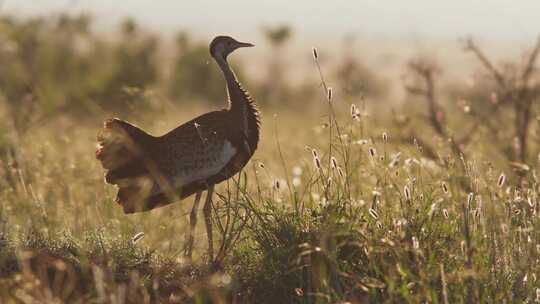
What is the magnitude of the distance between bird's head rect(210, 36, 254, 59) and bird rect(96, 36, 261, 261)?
68 centimetres

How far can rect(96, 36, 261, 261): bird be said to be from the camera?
216 inches

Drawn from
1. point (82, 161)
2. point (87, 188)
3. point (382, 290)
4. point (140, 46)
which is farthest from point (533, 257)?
point (140, 46)

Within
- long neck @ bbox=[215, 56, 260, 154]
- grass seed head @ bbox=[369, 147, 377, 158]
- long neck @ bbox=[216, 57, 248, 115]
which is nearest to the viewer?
grass seed head @ bbox=[369, 147, 377, 158]

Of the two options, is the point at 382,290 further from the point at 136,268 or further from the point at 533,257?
the point at 136,268

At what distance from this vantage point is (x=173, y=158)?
564 centimetres

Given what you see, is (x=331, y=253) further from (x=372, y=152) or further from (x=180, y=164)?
(x=180, y=164)

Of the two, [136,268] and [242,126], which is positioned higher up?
[242,126]

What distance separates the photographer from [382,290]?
4.55 m

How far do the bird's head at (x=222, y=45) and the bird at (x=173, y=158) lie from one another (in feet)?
2.23

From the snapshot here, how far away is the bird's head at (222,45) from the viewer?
6.42 metres

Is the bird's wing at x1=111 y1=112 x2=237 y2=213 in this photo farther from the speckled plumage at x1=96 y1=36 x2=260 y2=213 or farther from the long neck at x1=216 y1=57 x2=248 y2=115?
the long neck at x1=216 y1=57 x2=248 y2=115

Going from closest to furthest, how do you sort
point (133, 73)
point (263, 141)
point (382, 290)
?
point (382, 290)
point (263, 141)
point (133, 73)

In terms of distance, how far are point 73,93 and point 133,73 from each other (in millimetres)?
2603

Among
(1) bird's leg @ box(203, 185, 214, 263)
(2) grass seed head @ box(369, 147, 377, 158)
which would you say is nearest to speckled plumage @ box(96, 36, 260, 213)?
(1) bird's leg @ box(203, 185, 214, 263)
